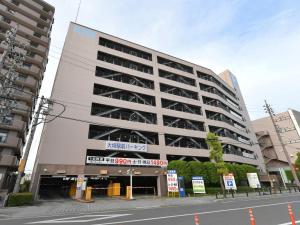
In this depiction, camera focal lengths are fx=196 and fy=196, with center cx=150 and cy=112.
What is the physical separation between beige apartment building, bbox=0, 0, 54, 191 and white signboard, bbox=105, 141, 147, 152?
12.0 m

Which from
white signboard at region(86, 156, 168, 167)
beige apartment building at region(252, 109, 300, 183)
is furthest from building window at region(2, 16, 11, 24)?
beige apartment building at region(252, 109, 300, 183)

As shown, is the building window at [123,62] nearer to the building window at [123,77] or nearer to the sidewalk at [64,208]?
the building window at [123,77]

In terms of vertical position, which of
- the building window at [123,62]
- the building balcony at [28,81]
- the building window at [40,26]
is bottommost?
the building balcony at [28,81]

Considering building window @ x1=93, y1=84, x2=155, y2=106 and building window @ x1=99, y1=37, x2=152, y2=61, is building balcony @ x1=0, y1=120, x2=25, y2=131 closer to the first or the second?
building window @ x1=93, y1=84, x2=155, y2=106

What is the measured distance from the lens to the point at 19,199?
52.1ft


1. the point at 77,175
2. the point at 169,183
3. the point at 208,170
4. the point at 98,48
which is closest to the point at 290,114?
the point at 208,170

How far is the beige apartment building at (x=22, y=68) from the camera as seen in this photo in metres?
28.3

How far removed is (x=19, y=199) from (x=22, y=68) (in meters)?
25.1

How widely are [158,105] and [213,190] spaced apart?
1601 cm

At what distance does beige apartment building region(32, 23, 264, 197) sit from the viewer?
2419 cm

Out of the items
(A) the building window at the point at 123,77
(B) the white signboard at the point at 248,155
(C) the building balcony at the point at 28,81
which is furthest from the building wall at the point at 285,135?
(C) the building balcony at the point at 28,81

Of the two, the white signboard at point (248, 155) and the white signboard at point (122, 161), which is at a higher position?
the white signboard at point (248, 155)

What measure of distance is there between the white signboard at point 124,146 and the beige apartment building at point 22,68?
12.0 metres

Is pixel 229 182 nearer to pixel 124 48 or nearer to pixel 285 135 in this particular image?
pixel 124 48
